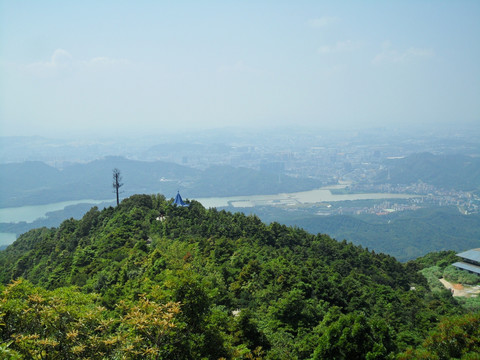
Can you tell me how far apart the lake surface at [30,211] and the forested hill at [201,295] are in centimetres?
6069

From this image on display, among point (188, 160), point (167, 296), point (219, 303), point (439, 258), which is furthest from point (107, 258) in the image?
point (188, 160)

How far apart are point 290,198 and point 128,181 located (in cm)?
5400

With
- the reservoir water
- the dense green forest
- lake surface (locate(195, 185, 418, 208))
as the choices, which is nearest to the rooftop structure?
the dense green forest

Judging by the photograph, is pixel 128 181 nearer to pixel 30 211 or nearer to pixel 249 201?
pixel 30 211

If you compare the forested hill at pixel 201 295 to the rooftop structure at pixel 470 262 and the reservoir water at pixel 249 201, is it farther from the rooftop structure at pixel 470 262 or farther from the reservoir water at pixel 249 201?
the reservoir water at pixel 249 201

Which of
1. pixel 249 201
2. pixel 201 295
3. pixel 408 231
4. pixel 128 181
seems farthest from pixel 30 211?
pixel 201 295

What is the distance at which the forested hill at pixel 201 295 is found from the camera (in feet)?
23.5

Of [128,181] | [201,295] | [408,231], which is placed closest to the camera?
[201,295]

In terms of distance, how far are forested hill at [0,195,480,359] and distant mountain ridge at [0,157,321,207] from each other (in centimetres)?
7973

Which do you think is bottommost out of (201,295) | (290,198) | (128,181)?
(290,198)

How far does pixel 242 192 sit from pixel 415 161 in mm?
65337

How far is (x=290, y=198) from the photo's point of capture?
387 ft

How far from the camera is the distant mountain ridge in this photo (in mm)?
115438

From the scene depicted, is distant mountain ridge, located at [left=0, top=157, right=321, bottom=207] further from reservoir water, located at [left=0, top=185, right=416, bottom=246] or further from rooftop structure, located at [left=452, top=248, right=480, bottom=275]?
rooftop structure, located at [left=452, top=248, right=480, bottom=275]
